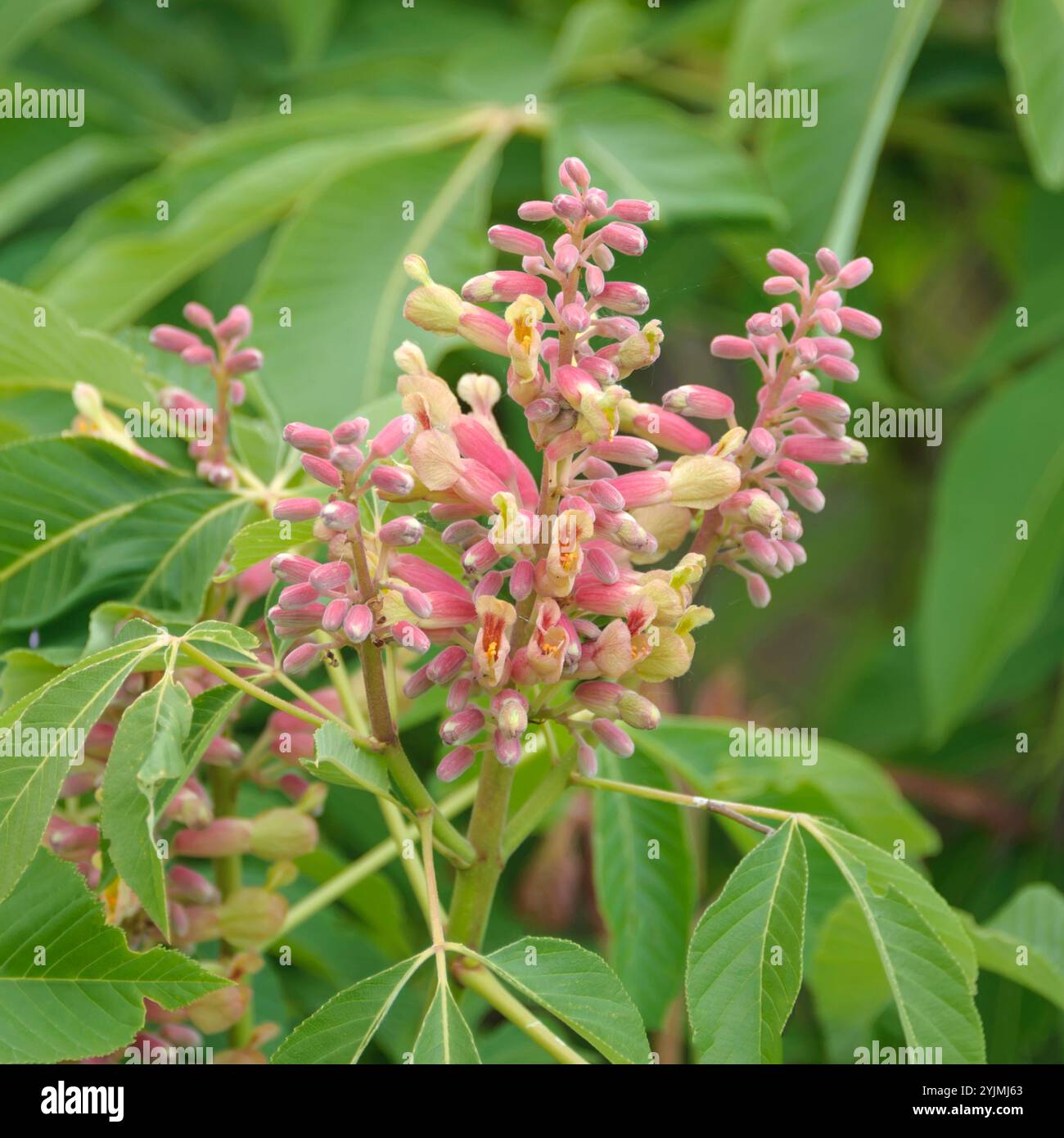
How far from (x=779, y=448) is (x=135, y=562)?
1.22 feet

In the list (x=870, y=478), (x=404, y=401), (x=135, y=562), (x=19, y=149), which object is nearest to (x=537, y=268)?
(x=404, y=401)

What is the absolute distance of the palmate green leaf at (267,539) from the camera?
2.14 feet

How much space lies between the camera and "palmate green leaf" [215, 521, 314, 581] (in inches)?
25.7

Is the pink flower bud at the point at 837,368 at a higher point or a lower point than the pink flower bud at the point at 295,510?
higher

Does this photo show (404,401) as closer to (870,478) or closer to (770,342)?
(770,342)

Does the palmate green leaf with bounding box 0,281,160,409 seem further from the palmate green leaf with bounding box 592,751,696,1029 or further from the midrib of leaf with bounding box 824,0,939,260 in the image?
the midrib of leaf with bounding box 824,0,939,260

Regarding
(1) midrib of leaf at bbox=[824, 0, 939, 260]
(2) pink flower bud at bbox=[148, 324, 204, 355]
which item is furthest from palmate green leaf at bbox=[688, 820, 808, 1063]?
(1) midrib of leaf at bbox=[824, 0, 939, 260]

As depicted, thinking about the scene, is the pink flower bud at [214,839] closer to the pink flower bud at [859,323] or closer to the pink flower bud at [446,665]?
the pink flower bud at [446,665]

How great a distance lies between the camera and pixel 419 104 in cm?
149

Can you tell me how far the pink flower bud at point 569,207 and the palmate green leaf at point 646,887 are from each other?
16.6 inches

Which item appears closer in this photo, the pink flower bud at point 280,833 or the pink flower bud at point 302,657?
the pink flower bud at point 302,657

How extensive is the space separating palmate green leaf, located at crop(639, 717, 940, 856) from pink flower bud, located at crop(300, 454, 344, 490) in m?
0.44

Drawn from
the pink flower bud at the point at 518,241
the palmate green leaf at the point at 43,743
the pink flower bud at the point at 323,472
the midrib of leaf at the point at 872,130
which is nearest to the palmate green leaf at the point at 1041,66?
the midrib of leaf at the point at 872,130
